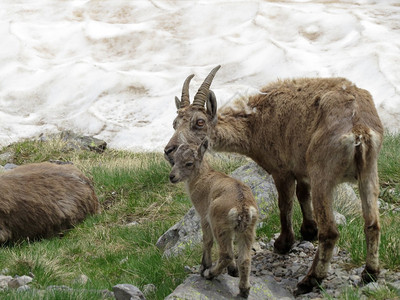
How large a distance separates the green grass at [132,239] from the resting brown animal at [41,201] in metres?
0.21

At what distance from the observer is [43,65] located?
69.5 feet

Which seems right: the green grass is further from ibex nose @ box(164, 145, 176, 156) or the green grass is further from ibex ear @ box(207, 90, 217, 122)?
ibex ear @ box(207, 90, 217, 122)

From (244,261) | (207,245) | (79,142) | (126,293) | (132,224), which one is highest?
(244,261)

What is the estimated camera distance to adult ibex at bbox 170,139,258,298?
18.5ft

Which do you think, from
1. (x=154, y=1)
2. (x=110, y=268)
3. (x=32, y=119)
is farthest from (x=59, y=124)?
(x=110, y=268)

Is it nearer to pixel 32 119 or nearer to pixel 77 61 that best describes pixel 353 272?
pixel 32 119

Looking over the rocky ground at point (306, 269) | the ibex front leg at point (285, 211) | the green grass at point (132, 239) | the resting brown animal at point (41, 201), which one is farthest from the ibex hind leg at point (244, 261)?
the resting brown animal at point (41, 201)

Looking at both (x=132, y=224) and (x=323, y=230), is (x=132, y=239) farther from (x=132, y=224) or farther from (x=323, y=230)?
(x=323, y=230)

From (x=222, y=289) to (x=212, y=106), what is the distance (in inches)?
88.5

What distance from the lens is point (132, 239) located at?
328 inches

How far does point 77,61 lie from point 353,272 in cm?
1603

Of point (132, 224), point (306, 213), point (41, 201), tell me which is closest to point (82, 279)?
point (132, 224)

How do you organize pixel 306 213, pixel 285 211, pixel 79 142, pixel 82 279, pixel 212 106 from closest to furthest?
pixel 82 279
pixel 285 211
pixel 306 213
pixel 212 106
pixel 79 142

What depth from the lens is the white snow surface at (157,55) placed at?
58.6 ft
